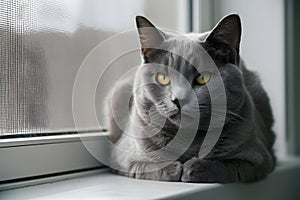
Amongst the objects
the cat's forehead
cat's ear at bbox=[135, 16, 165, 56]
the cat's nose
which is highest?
cat's ear at bbox=[135, 16, 165, 56]

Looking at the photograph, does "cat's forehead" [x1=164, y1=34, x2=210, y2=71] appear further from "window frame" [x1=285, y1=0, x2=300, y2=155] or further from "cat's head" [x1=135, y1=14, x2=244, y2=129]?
"window frame" [x1=285, y1=0, x2=300, y2=155]

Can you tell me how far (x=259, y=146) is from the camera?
125 cm

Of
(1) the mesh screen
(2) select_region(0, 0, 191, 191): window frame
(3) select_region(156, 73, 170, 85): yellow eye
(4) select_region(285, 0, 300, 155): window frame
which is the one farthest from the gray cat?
(4) select_region(285, 0, 300, 155): window frame

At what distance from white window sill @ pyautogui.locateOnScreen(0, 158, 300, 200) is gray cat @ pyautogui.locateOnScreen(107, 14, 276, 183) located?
0.11 feet

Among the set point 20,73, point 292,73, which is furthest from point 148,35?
point 292,73

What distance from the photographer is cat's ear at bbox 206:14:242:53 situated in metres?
1.08

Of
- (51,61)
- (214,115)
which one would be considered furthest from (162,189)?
(51,61)

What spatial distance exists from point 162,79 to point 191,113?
0.41 feet

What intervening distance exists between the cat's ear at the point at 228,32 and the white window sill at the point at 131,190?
0.37 m

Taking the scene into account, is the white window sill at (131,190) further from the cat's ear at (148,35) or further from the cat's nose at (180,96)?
the cat's ear at (148,35)

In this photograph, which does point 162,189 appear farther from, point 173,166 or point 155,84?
point 155,84

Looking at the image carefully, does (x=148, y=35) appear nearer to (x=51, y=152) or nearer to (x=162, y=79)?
(x=162, y=79)

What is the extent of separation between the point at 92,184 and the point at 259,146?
48 centimetres

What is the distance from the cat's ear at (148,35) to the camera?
1.13m
